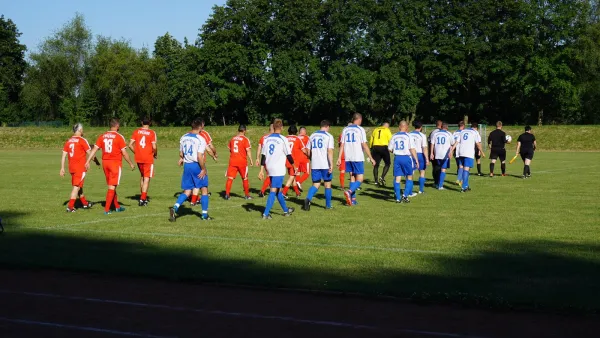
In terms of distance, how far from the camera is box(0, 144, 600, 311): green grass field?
31.3 ft

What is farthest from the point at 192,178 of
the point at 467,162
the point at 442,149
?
the point at 467,162

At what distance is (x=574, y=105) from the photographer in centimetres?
7494

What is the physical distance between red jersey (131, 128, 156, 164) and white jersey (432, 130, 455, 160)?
28.2 feet

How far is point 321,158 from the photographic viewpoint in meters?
17.9

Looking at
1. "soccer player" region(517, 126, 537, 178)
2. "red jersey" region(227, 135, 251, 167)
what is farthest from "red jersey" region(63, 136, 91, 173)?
"soccer player" region(517, 126, 537, 178)

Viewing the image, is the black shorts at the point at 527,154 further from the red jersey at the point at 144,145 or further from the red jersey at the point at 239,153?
the red jersey at the point at 144,145

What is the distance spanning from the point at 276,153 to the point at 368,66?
217 feet

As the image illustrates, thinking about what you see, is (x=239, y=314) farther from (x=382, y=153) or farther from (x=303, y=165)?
(x=382, y=153)

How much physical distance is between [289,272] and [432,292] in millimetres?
2029

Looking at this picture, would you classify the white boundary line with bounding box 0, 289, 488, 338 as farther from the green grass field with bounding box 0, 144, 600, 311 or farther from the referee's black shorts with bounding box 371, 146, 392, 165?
the referee's black shorts with bounding box 371, 146, 392, 165

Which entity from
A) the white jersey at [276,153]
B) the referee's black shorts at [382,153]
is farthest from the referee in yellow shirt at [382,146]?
the white jersey at [276,153]

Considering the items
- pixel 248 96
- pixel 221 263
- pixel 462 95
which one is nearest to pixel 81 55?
pixel 248 96

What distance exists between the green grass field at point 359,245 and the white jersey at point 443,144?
262 cm

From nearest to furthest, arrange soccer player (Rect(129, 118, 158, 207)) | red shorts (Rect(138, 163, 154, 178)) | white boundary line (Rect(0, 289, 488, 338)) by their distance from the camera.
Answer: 1. white boundary line (Rect(0, 289, 488, 338))
2. soccer player (Rect(129, 118, 158, 207))
3. red shorts (Rect(138, 163, 154, 178))
